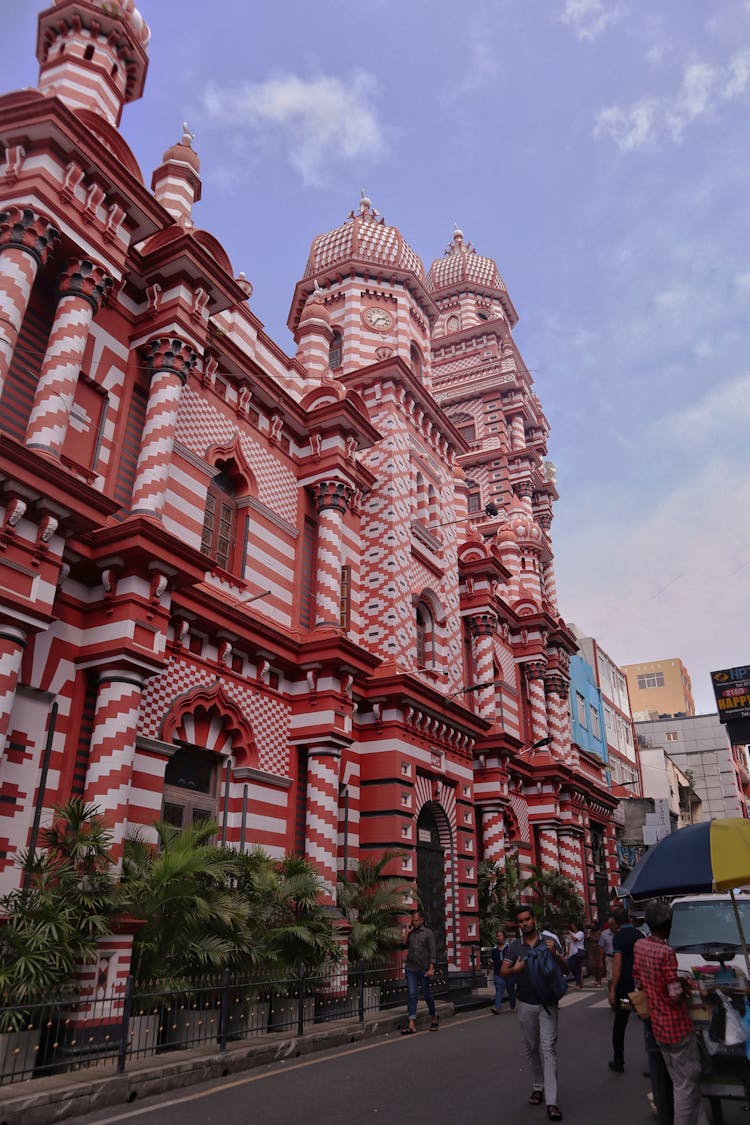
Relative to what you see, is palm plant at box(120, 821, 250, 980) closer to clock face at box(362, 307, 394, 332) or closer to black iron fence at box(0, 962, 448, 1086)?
black iron fence at box(0, 962, 448, 1086)

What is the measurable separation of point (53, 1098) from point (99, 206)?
1214cm

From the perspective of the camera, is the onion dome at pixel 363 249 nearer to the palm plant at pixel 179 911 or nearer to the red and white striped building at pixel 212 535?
the red and white striped building at pixel 212 535

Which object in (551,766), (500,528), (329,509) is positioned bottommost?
(551,766)

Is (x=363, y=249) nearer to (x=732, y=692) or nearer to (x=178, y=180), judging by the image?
(x=178, y=180)

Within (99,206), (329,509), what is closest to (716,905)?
(329,509)

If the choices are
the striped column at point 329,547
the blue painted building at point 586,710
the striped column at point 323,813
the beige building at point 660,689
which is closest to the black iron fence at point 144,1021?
the striped column at point 323,813

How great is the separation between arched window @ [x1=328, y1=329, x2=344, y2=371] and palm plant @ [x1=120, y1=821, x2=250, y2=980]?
1749cm

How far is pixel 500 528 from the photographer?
37.0m

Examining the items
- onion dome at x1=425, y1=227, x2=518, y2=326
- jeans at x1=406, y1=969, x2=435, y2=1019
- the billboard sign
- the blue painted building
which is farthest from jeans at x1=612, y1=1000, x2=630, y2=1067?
onion dome at x1=425, y1=227, x2=518, y2=326

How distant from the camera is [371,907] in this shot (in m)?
15.9

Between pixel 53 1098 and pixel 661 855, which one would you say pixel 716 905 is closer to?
pixel 661 855

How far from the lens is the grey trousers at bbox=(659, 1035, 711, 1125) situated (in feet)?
18.8

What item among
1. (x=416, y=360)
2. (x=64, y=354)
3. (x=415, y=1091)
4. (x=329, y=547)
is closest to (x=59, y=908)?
(x=415, y=1091)

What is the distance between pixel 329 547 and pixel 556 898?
51.6 ft
